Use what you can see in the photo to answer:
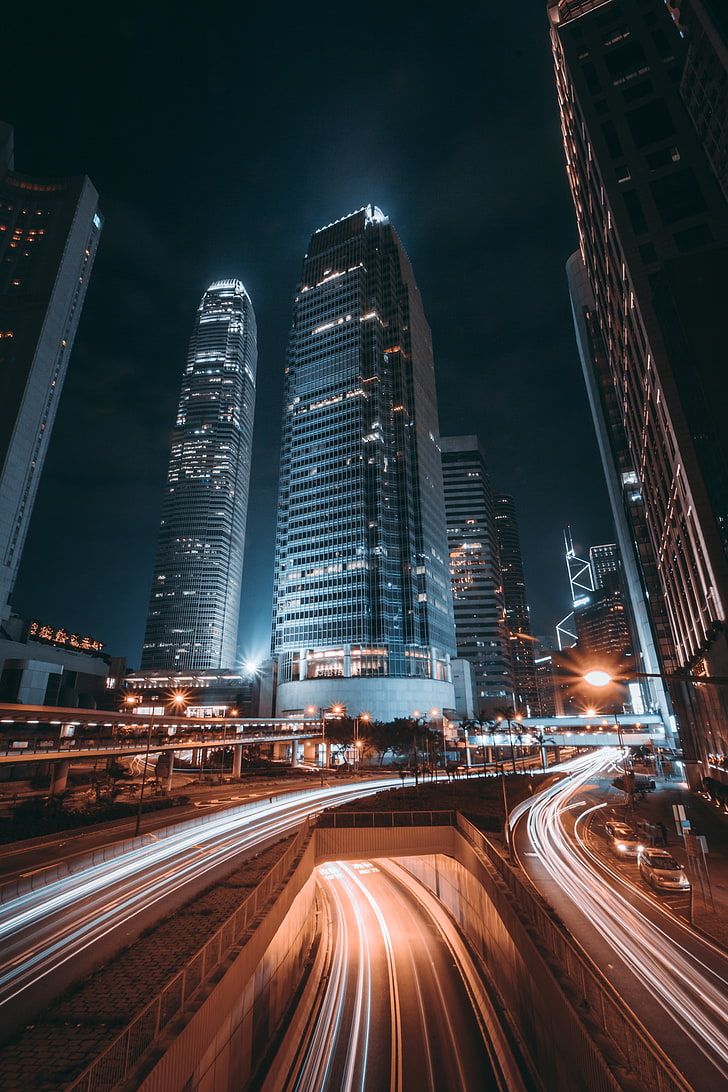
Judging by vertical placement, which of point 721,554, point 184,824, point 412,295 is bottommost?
point 184,824

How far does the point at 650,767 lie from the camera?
102562 mm

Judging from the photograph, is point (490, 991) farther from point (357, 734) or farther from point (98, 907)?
point (357, 734)

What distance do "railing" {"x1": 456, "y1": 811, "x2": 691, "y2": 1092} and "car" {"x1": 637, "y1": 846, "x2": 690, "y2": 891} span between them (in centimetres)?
803

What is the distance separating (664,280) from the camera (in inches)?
2021

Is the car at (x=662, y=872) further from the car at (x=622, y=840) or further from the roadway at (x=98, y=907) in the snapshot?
the roadway at (x=98, y=907)

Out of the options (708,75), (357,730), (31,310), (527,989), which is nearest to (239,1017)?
(527,989)

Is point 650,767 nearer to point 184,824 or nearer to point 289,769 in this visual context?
point 289,769

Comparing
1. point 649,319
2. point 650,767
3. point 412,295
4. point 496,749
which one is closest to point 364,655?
point 496,749

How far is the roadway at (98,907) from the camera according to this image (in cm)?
1599

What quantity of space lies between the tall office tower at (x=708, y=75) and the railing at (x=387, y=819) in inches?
2868

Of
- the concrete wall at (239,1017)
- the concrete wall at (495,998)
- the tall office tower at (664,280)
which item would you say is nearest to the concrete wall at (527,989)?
the concrete wall at (495,998)

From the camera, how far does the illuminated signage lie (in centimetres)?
10369

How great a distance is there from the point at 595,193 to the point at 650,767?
107 m

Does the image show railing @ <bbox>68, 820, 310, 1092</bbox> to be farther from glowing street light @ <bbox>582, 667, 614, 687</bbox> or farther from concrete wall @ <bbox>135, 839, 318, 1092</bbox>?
glowing street light @ <bbox>582, 667, 614, 687</bbox>
